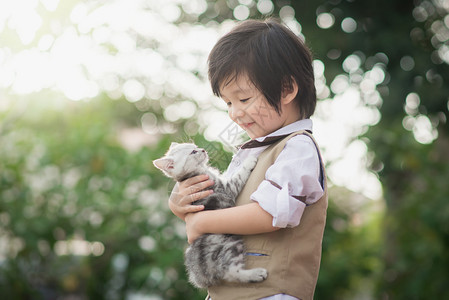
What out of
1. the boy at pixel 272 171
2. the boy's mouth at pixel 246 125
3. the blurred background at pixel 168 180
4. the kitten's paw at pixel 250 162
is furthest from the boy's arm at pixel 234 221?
the blurred background at pixel 168 180

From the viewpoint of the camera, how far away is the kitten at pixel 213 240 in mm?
1715

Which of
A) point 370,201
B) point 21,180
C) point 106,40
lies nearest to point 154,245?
point 21,180

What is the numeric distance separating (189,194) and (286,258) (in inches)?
19.3

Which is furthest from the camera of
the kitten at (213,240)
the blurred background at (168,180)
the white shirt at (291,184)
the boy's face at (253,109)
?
the blurred background at (168,180)

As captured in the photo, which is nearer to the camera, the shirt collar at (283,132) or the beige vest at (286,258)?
the beige vest at (286,258)

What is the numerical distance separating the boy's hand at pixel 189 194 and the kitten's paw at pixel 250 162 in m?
0.16

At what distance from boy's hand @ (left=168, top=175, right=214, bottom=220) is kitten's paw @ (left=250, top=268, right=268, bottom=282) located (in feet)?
1.13

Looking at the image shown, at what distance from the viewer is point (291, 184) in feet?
5.32

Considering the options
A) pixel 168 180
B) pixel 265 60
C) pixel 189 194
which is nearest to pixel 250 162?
pixel 189 194

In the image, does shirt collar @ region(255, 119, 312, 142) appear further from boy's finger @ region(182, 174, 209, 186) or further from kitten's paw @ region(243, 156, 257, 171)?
boy's finger @ region(182, 174, 209, 186)

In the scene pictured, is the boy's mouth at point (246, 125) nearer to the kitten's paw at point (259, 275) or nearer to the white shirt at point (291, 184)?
the white shirt at point (291, 184)

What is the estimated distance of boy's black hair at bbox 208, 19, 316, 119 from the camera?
5.91ft

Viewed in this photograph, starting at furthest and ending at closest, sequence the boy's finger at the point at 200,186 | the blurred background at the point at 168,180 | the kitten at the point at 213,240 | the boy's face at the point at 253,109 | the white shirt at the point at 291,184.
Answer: the blurred background at the point at 168,180, the boy's finger at the point at 200,186, the boy's face at the point at 253,109, the kitten at the point at 213,240, the white shirt at the point at 291,184

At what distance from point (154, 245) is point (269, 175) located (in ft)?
13.0
